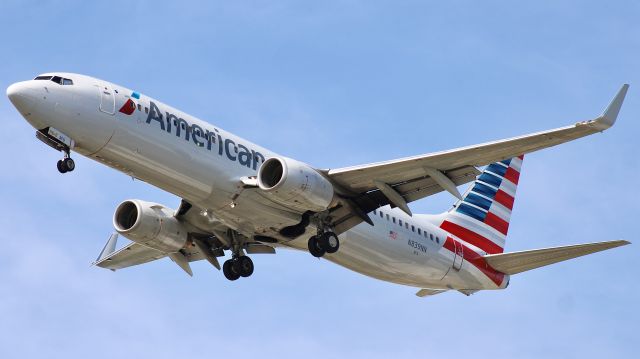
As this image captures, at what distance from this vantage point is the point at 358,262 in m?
38.4

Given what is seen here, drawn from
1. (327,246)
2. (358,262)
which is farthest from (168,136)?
(358,262)

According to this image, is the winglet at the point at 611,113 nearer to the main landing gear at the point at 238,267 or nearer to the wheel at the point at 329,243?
the wheel at the point at 329,243

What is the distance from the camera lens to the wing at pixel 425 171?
32.0 metres

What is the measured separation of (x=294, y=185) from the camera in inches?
1318

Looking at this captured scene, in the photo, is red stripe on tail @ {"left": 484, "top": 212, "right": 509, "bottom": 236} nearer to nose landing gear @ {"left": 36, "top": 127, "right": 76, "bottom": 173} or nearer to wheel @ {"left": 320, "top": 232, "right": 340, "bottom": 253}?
wheel @ {"left": 320, "top": 232, "right": 340, "bottom": 253}

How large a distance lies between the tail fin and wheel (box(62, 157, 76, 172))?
619 inches

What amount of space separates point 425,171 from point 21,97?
12.2 m

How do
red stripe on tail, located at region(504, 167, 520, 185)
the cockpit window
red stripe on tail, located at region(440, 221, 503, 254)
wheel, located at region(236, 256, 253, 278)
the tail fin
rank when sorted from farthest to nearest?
red stripe on tail, located at region(504, 167, 520, 185) < the tail fin < red stripe on tail, located at region(440, 221, 503, 254) < wheel, located at region(236, 256, 253, 278) < the cockpit window

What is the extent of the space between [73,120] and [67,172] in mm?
1520

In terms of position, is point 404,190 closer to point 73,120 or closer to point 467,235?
point 467,235

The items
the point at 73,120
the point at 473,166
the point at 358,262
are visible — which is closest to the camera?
the point at 73,120

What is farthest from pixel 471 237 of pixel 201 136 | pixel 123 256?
pixel 201 136

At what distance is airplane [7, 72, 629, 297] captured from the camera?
32.5m

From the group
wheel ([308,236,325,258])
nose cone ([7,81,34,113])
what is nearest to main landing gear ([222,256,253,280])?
wheel ([308,236,325,258])
